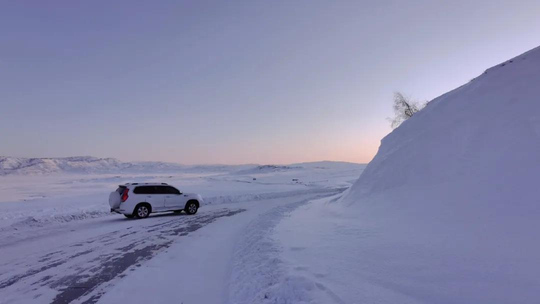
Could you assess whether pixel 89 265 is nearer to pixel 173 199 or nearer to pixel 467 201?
pixel 467 201

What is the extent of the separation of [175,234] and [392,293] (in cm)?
865

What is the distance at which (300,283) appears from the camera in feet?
15.7

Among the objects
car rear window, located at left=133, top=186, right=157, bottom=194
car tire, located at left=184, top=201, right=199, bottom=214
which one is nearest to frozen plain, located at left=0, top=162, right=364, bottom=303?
car rear window, located at left=133, top=186, right=157, bottom=194

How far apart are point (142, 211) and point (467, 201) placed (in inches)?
565

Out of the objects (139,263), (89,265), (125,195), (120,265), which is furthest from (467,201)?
(125,195)

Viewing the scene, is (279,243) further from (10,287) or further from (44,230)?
(44,230)

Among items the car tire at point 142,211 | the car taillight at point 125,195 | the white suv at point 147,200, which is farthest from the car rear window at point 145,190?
the car tire at point 142,211

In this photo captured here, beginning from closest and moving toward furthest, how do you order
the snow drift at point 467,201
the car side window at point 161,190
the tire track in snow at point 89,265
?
the snow drift at point 467,201 → the tire track in snow at point 89,265 → the car side window at point 161,190

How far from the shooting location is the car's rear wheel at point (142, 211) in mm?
14953

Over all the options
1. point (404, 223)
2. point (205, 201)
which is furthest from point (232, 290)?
point (205, 201)

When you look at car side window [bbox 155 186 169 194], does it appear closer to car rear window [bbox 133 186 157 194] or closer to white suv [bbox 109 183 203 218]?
white suv [bbox 109 183 203 218]

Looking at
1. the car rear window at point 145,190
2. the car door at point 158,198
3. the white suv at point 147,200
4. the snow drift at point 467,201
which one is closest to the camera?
the snow drift at point 467,201

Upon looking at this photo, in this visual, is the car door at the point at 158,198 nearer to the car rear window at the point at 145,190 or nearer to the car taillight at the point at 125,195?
the car rear window at the point at 145,190

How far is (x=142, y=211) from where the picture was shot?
15.2 meters
